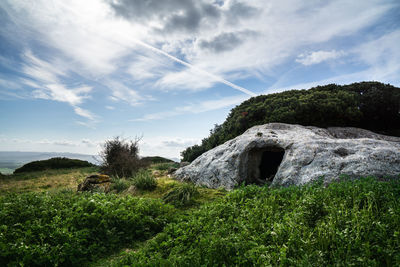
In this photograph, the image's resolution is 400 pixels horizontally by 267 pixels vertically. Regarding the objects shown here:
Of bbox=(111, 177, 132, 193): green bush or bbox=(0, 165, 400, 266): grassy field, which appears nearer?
bbox=(0, 165, 400, 266): grassy field

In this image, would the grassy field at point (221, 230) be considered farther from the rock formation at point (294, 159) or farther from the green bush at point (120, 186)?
the green bush at point (120, 186)

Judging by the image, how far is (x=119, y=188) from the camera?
10.1 metres

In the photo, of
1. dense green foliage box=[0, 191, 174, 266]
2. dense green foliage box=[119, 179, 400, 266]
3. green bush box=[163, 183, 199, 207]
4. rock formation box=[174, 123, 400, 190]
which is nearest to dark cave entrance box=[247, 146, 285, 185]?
rock formation box=[174, 123, 400, 190]

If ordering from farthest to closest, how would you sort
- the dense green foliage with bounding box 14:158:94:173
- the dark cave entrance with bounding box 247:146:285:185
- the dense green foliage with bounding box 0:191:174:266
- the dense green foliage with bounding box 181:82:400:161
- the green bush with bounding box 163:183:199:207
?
the dense green foliage with bounding box 14:158:94:173
the dense green foliage with bounding box 181:82:400:161
the dark cave entrance with bounding box 247:146:285:185
the green bush with bounding box 163:183:199:207
the dense green foliage with bounding box 0:191:174:266

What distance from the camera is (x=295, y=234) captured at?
12.1 feet

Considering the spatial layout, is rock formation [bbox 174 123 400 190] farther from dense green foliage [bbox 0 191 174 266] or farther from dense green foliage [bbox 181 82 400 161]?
dense green foliage [bbox 0 191 174 266]

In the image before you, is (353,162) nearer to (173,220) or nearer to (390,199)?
(390,199)

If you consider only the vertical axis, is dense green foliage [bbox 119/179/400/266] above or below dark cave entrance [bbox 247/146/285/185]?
below

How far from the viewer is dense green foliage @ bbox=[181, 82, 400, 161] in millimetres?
11977

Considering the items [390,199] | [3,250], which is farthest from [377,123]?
[3,250]

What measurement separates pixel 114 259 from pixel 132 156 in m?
10.5

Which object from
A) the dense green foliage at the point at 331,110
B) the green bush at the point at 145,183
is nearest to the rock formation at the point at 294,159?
the dense green foliage at the point at 331,110

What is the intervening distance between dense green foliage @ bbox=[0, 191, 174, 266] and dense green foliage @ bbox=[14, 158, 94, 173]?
662 inches

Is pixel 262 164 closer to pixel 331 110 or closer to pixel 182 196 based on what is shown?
pixel 182 196
